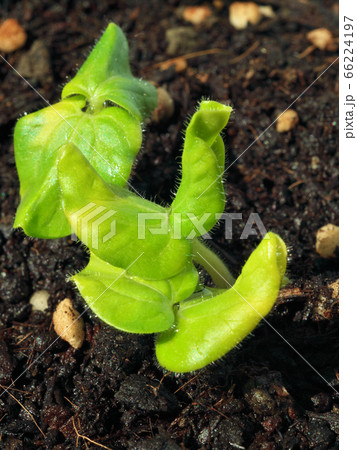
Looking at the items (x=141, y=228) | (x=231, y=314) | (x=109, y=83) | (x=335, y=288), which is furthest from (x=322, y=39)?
(x=231, y=314)

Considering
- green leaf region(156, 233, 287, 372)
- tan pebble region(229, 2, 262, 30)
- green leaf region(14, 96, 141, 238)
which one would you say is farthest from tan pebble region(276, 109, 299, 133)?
green leaf region(156, 233, 287, 372)

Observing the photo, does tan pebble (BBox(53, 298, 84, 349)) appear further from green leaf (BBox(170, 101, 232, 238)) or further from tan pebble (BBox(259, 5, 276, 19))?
tan pebble (BBox(259, 5, 276, 19))

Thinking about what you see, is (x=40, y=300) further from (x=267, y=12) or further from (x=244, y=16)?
(x=267, y=12)

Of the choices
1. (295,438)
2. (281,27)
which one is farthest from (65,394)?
(281,27)

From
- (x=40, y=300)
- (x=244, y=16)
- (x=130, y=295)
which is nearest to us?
(x=130, y=295)

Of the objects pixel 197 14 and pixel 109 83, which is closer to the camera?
pixel 109 83

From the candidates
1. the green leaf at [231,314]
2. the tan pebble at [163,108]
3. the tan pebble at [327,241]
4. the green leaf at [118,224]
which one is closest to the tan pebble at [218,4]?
the tan pebble at [163,108]

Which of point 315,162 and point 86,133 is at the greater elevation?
point 86,133
